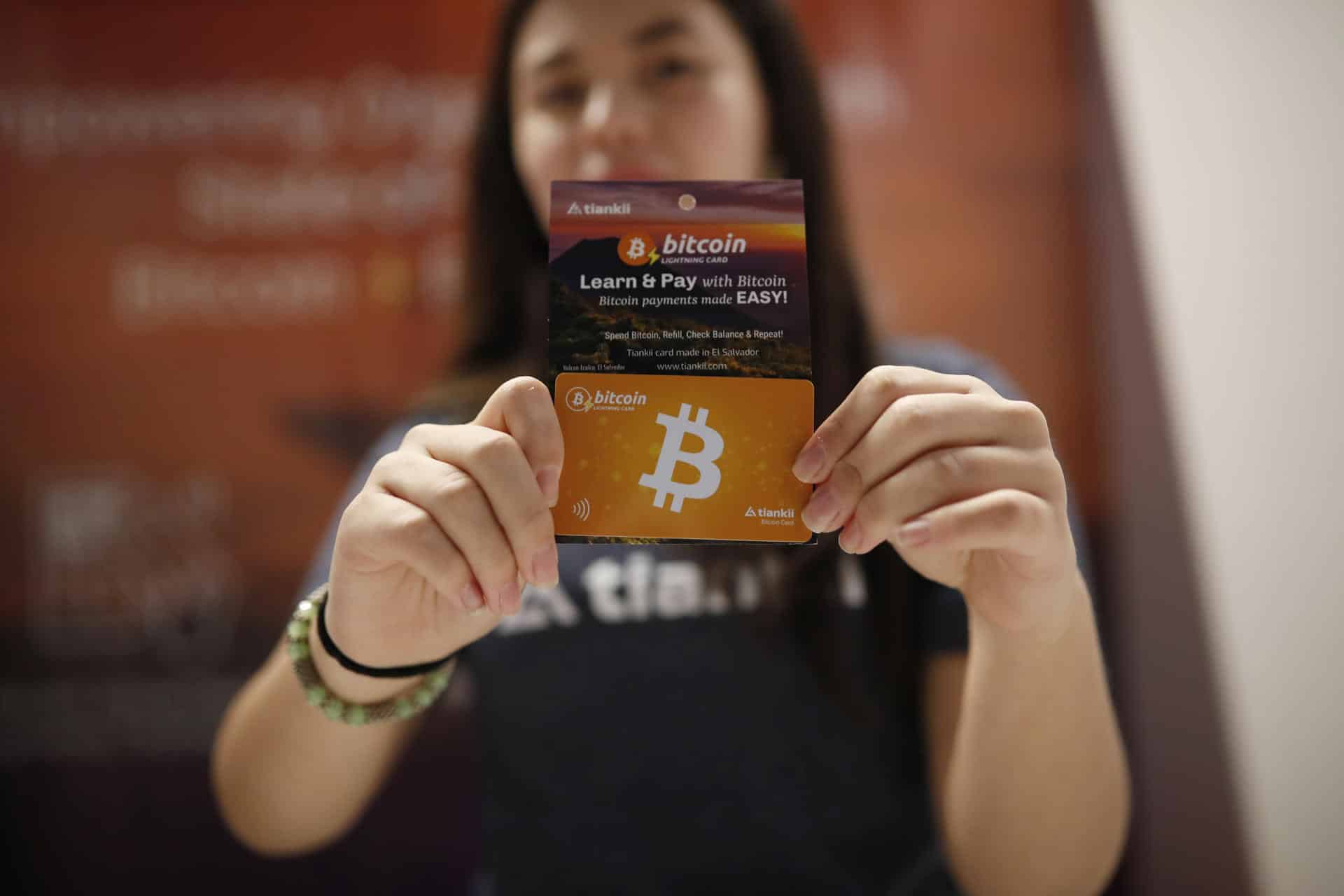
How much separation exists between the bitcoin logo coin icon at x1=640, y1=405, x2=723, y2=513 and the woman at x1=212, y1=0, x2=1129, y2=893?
4.5 inches

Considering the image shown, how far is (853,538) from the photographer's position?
1.75ft

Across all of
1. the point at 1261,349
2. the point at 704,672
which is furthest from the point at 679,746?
the point at 1261,349

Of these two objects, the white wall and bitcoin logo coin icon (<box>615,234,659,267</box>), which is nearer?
bitcoin logo coin icon (<box>615,234,659,267</box>)

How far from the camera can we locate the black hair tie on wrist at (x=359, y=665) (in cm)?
61

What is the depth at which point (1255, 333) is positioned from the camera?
1064mm

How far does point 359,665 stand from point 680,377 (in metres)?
0.33

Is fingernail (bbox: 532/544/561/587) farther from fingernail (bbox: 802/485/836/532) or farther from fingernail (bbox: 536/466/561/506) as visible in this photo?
fingernail (bbox: 802/485/836/532)

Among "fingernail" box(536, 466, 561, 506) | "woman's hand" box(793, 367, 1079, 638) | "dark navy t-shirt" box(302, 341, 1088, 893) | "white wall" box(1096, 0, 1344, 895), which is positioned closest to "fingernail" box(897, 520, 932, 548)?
"woman's hand" box(793, 367, 1079, 638)

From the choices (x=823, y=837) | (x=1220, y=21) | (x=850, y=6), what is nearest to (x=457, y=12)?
(x=850, y=6)

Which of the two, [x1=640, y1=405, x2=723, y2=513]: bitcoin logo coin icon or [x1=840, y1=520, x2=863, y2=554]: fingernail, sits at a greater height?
[x1=640, y1=405, x2=723, y2=513]: bitcoin logo coin icon

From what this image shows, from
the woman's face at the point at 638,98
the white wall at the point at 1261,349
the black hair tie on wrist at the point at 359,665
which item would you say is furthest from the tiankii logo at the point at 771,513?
the white wall at the point at 1261,349

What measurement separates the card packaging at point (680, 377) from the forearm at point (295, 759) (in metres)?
0.27

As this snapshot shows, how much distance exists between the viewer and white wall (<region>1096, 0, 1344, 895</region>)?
93cm

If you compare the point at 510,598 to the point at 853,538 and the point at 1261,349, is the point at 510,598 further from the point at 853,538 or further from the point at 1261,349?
the point at 1261,349
